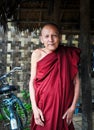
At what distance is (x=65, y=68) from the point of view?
276cm

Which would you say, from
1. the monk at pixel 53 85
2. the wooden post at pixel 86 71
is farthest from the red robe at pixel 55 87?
the wooden post at pixel 86 71

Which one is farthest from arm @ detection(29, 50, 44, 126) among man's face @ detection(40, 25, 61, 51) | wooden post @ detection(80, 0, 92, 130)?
wooden post @ detection(80, 0, 92, 130)

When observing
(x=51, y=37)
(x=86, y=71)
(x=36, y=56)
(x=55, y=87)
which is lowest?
(x=86, y=71)

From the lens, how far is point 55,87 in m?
2.72

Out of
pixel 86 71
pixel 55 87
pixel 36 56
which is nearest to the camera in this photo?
pixel 55 87

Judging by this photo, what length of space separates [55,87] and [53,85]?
1.0 inches

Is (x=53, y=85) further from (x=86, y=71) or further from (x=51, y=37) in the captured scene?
(x=86, y=71)

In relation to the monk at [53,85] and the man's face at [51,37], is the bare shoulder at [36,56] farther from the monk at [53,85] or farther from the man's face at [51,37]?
the man's face at [51,37]

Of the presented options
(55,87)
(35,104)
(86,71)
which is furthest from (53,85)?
(86,71)

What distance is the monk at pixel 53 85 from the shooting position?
2.72 m

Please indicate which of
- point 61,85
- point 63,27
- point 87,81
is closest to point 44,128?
point 61,85

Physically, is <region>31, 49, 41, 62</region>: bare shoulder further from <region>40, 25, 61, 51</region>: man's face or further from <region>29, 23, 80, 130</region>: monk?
<region>40, 25, 61, 51</region>: man's face

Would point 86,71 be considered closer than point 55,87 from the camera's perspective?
No

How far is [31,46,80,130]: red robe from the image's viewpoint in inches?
107
